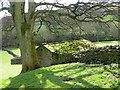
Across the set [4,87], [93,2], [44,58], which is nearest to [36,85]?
[4,87]

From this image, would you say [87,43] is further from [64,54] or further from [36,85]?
[36,85]

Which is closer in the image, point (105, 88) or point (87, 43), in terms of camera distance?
point (105, 88)

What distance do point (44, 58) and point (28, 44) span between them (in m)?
5.48

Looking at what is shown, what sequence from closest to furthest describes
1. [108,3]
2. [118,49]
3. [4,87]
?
[4,87] → [118,49] → [108,3]

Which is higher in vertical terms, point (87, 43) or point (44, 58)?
point (87, 43)

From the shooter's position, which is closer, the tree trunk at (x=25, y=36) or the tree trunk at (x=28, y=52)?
the tree trunk at (x=25, y=36)

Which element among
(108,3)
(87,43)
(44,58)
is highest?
(108,3)

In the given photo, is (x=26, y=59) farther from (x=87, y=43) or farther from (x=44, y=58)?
(x=87, y=43)

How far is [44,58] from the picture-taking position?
18156 mm

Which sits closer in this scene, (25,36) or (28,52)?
(25,36)

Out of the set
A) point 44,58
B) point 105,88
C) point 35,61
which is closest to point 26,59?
point 35,61

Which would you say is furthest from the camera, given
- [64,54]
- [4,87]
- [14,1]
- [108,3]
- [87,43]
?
[87,43]

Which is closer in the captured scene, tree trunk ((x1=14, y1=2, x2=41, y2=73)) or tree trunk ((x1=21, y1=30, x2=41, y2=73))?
tree trunk ((x1=14, y1=2, x2=41, y2=73))

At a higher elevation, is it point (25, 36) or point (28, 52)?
point (25, 36)
